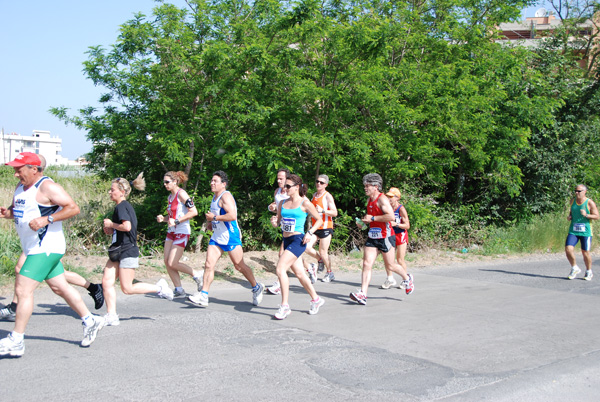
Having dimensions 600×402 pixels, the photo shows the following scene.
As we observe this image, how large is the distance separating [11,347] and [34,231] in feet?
3.47

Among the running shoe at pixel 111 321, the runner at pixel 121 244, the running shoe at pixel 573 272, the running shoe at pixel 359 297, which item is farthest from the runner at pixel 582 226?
the running shoe at pixel 111 321

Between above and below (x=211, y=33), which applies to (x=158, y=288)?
below

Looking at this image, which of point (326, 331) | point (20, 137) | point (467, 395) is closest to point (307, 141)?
point (326, 331)

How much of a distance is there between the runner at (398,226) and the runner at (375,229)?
986 millimetres

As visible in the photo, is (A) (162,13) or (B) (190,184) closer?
(A) (162,13)

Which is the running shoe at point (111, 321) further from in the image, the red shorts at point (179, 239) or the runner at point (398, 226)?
the runner at point (398, 226)

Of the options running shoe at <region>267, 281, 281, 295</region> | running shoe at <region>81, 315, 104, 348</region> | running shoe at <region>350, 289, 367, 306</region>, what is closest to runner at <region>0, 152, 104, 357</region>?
running shoe at <region>81, 315, 104, 348</region>

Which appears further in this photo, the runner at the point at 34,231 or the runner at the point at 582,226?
the runner at the point at 582,226

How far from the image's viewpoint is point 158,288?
687 centimetres

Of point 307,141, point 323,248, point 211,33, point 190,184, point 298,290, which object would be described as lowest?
point 298,290

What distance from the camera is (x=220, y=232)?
755cm

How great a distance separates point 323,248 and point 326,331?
350 centimetres

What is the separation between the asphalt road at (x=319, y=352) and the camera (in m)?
4.48

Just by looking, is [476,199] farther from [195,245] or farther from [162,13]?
[162,13]
